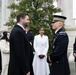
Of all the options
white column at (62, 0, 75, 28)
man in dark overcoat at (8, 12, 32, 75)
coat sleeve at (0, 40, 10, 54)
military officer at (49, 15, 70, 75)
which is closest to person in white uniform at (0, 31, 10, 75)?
coat sleeve at (0, 40, 10, 54)

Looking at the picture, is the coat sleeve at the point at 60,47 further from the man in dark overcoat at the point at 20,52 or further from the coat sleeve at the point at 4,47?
the coat sleeve at the point at 4,47

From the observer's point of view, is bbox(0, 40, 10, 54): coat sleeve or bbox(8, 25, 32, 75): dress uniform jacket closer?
bbox(8, 25, 32, 75): dress uniform jacket

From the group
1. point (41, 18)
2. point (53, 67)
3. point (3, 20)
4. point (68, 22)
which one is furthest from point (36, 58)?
point (3, 20)

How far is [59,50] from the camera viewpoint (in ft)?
19.5

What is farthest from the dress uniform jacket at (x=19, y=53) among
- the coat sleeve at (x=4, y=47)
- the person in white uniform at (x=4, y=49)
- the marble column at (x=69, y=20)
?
the marble column at (x=69, y=20)

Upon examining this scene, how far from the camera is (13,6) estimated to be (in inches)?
476

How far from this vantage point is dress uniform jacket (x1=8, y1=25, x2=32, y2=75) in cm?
512

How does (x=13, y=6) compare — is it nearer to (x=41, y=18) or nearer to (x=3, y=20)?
(x=41, y=18)

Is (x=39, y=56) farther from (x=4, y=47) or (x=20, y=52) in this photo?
(x=20, y=52)

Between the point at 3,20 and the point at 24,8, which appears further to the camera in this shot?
the point at 3,20

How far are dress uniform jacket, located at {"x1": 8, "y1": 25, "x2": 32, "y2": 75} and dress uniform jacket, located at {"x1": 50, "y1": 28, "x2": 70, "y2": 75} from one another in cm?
85

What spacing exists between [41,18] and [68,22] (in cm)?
905

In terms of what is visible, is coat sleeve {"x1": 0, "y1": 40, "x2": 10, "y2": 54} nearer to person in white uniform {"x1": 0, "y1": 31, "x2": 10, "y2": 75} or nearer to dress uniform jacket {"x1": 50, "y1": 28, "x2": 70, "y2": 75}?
person in white uniform {"x1": 0, "y1": 31, "x2": 10, "y2": 75}

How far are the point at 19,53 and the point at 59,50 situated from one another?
1.07 metres
